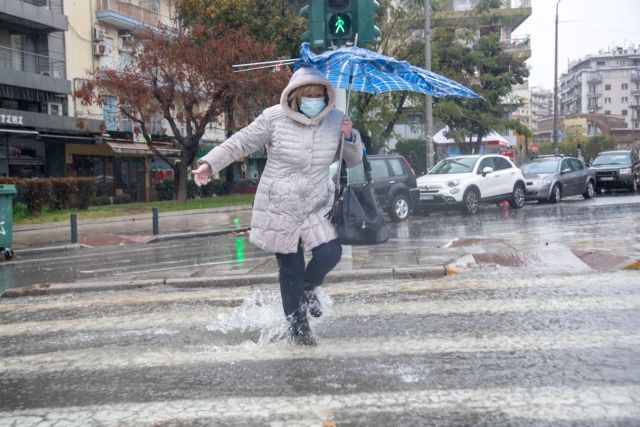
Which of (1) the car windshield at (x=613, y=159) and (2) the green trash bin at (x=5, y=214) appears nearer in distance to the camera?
(2) the green trash bin at (x=5, y=214)

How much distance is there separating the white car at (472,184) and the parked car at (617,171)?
782 centimetres

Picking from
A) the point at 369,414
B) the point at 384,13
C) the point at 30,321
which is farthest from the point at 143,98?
the point at 369,414

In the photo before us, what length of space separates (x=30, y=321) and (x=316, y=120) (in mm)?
3550

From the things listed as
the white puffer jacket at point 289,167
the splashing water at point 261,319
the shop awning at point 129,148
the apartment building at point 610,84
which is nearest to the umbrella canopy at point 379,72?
the white puffer jacket at point 289,167

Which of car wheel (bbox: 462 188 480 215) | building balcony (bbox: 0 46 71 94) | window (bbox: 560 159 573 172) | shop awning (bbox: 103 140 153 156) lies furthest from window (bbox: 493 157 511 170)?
shop awning (bbox: 103 140 153 156)

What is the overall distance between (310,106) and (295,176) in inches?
20.9

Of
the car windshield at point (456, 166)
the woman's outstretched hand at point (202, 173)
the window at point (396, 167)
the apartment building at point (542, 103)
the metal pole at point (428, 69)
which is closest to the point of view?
the woman's outstretched hand at point (202, 173)

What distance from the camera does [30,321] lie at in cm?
641

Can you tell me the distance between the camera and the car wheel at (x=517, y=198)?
19.9 meters

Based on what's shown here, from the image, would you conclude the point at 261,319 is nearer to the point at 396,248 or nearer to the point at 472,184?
the point at 396,248

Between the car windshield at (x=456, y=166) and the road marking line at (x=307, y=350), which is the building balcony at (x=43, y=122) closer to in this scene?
the car windshield at (x=456, y=166)

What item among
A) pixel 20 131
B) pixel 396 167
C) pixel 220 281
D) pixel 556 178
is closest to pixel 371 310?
pixel 220 281

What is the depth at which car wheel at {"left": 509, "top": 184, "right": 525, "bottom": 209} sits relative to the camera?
1994 cm

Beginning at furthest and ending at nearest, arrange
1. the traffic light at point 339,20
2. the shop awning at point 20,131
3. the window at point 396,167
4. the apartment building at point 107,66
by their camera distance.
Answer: the apartment building at point 107,66
the shop awning at point 20,131
the window at point 396,167
the traffic light at point 339,20
